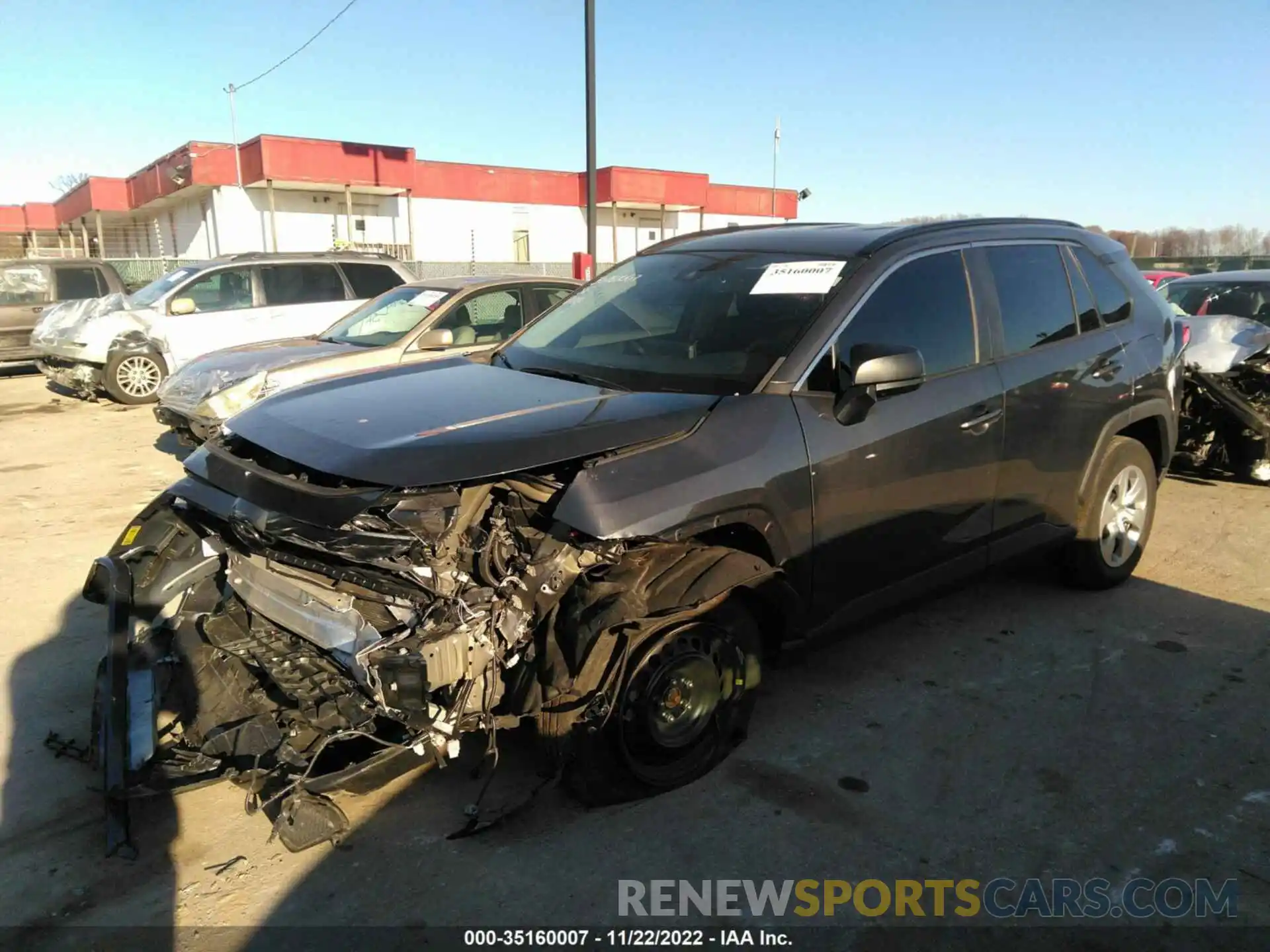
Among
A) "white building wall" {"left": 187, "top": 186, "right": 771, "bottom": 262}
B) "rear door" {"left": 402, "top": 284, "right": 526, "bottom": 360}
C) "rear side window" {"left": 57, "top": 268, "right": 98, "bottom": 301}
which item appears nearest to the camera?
"rear door" {"left": 402, "top": 284, "right": 526, "bottom": 360}

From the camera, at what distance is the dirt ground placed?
271cm

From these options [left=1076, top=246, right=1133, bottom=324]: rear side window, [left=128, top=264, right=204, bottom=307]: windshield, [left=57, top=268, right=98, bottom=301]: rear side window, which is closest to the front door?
[left=1076, top=246, right=1133, bottom=324]: rear side window

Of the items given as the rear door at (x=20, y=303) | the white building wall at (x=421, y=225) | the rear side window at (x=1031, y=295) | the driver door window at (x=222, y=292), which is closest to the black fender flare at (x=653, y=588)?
the rear side window at (x=1031, y=295)

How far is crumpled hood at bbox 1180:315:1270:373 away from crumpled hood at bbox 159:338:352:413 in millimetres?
7195

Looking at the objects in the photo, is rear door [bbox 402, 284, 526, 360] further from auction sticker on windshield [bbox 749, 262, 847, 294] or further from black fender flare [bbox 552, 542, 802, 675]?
black fender flare [bbox 552, 542, 802, 675]

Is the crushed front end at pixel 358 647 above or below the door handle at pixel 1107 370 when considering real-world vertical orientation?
below

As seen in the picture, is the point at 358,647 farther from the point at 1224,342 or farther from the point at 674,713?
the point at 1224,342

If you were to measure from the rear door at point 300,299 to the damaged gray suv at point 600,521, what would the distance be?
7506 millimetres

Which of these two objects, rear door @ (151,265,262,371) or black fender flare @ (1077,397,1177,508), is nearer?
black fender flare @ (1077,397,1177,508)

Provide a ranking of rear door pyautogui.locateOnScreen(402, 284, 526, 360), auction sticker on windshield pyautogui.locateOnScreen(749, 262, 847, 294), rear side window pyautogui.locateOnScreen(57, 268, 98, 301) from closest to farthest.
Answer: auction sticker on windshield pyautogui.locateOnScreen(749, 262, 847, 294), rear door pyautogui.locateOnScreen(402, 284, 526, 360), rear side window pyautogui.locateOnScreen(57, 268, 98, 301)

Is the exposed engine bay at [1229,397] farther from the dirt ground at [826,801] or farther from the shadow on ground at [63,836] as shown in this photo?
the shadow on ground at [63,836]

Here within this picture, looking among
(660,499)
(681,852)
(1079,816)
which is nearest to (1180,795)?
(1079,816)

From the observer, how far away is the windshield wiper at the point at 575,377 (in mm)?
3557

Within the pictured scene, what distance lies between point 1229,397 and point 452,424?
21.3 feet
